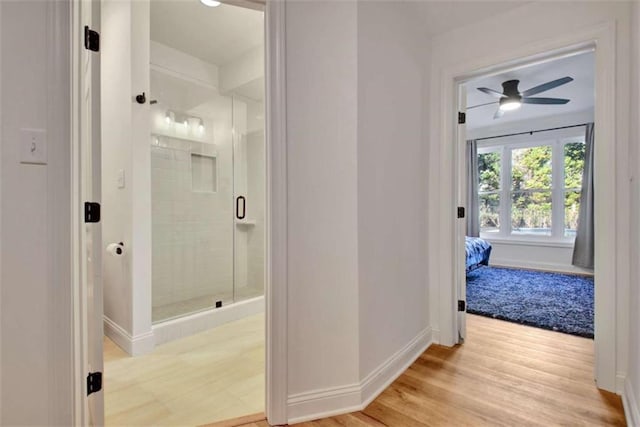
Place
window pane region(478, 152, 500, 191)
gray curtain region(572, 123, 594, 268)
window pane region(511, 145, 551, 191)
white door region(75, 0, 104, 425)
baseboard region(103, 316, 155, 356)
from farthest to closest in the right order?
window pane region(478, 152, 500, 191)
window pane region(511, 145, 551, 191)
gray curtain region(572, 123, 594, 268)
baseboard region(103, 316, 155, 356)
white door region(75, 0, 104, 425)

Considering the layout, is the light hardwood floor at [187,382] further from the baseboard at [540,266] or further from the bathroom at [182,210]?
the baseboard at [540,266]

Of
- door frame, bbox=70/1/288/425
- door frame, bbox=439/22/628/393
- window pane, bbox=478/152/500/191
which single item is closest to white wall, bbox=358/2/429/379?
door frame, bbox=70/1/288/425

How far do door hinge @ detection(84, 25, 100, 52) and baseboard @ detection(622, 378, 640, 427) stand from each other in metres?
2.80

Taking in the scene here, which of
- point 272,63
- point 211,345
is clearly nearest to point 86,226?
point 272,63

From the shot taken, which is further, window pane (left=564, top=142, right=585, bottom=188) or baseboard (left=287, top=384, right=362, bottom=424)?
window pane (left=564, top=142, right=585, bottom=188)

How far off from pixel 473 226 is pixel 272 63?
5.70 m

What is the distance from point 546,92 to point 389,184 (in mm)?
3932

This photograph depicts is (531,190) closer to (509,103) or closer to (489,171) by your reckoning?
(489,171)

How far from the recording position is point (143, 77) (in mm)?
2354

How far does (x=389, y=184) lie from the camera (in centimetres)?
193

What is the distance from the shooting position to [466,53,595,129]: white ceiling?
3425 millimetres

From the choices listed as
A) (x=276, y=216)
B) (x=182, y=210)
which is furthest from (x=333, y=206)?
(x=182, y=210)

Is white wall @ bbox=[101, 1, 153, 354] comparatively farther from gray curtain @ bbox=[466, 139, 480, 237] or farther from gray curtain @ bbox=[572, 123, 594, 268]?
gray curtain @ bbox=[572, 123, 594, 268]

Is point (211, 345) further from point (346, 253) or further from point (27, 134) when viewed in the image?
point (27, 134)
